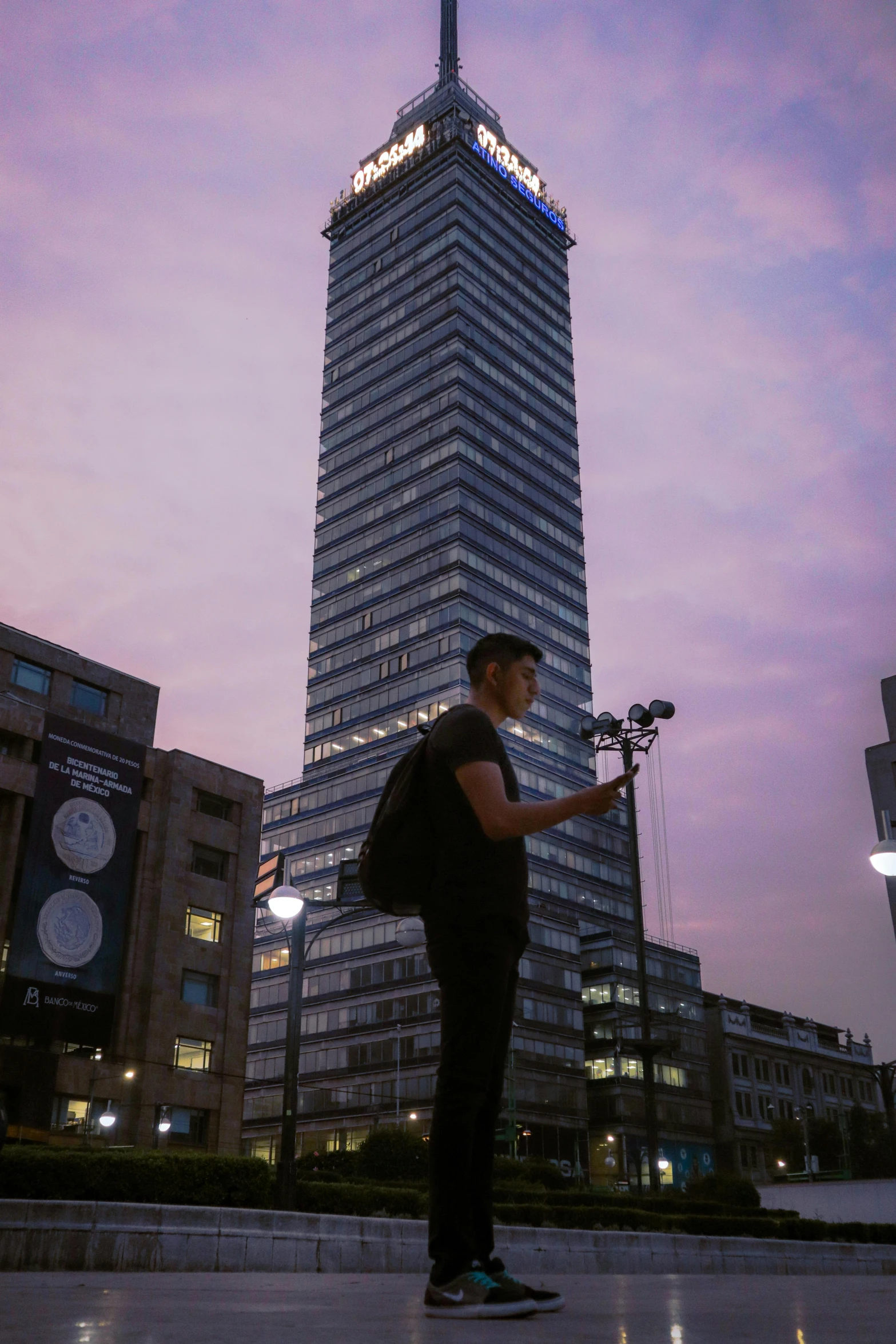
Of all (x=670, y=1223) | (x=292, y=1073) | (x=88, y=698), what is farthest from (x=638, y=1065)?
(x=292, y=1073)

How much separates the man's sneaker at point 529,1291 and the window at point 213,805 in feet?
138

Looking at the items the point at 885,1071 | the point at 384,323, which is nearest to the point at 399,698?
the point at 384,323

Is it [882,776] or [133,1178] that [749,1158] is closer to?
[882,776]

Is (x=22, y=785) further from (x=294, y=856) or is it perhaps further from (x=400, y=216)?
(x=400, y=216)

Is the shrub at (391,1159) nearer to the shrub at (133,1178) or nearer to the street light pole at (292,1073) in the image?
the shrub at (133,1178)

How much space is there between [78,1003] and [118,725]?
40.6 ft

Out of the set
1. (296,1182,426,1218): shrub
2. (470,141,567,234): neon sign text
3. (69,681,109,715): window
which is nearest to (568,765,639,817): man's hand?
(296,1182,426,1218): shrub

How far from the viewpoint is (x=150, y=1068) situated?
38.8m

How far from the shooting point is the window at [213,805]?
4469 cm

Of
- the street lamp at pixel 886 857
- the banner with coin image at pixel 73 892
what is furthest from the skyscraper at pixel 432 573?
the street lamp at pixel 886 857

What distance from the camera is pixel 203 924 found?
4294cm

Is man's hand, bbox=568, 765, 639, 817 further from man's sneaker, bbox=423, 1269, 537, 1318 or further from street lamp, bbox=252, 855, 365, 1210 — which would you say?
street lamp, bbox=252, 855, 365, 1210

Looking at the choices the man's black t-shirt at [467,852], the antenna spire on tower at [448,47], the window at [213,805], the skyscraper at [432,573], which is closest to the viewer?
the man's black t-shirt at [467,852]

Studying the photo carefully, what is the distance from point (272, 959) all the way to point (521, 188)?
9143cm
